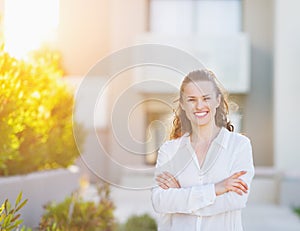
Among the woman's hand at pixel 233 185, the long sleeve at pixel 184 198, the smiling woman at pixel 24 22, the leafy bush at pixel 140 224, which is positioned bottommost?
the leafy bush at pixel 140 224

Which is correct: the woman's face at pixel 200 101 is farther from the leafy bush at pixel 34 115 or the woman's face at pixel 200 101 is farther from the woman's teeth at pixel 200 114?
the leafy bush at pixel 34 115

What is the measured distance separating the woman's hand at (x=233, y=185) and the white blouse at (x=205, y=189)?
3 centimetres

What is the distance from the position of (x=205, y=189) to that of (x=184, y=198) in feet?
0.37

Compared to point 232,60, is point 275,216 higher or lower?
lower

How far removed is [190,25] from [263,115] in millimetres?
2876

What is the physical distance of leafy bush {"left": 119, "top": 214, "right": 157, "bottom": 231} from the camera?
7383mm

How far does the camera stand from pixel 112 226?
6.71m

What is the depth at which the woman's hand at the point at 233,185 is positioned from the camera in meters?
3.15

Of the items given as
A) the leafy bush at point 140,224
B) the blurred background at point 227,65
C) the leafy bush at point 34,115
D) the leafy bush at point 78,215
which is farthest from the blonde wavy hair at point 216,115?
the blurred background at point 227,65

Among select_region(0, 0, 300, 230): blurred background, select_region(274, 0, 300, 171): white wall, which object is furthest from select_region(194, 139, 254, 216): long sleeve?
select_region(274, 0, 300, 171): white wall

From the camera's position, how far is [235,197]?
3.20 m

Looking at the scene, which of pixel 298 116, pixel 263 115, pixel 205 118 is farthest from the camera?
pixel 263 115

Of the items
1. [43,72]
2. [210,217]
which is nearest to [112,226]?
[43,72]

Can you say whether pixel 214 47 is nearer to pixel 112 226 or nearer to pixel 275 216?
pixel 275 216
